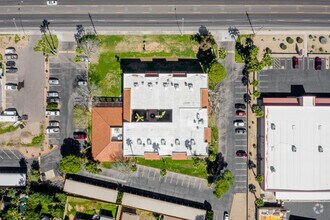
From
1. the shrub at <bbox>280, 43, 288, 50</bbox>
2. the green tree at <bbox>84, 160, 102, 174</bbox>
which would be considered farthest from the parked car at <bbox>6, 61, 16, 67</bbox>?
the shrub at <bbox>280, 43, 288, 50</bbox>

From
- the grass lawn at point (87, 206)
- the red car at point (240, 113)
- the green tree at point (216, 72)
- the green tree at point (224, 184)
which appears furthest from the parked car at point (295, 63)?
the grass lawn at point (87, 206)

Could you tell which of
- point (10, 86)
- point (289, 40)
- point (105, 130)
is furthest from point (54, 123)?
point (289, 40)

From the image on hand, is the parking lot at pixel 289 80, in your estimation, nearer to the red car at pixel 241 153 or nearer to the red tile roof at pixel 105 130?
the red car at pixel 241 153

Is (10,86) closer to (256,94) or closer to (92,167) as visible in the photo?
(92,167)

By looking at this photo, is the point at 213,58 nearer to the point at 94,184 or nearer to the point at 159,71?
the point at 159,71

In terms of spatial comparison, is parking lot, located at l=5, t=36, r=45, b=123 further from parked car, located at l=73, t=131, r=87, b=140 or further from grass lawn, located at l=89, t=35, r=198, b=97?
grass lawn, located at l=89, t=35, r=198, b=97

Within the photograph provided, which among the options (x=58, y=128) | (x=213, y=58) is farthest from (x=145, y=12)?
(x=58, y=128)
